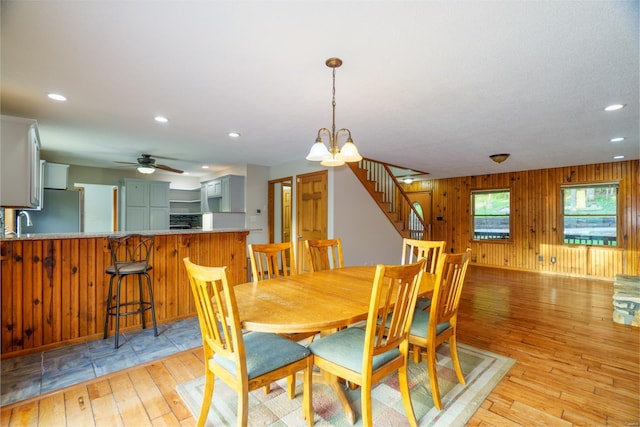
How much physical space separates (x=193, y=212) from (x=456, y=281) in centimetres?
725

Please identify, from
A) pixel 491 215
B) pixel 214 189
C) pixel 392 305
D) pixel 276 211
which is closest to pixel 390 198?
pixel 276 211

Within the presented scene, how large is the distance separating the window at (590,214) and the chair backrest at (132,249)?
7842 mm

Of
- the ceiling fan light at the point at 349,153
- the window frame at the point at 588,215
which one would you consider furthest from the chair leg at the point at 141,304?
the window frame at the point at 588,215

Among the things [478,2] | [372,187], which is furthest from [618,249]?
[478,2]

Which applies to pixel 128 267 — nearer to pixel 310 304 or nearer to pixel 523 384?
pixel 310 304

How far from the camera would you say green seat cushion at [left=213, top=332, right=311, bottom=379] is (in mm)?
1473

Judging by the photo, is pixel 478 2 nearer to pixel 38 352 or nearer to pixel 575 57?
pixel 575 57

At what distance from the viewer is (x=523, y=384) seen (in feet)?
7.10

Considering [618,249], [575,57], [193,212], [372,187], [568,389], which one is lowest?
[568,389]

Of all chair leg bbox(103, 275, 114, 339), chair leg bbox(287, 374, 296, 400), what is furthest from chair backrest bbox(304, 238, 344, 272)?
chair leg bbox(103, 275, 114, 339)

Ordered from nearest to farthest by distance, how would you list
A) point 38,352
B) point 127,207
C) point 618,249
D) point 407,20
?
point 407,20
point 38,352
point 618,249
point 127,207

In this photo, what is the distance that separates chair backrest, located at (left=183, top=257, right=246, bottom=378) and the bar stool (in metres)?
1.66

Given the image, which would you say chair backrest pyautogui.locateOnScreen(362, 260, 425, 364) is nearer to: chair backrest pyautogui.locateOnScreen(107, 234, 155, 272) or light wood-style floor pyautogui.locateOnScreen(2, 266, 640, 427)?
light wood-style floor pyautogui.locateOnScreen(2, 266, 640, 427)

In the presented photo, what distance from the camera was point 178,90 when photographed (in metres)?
2.51
